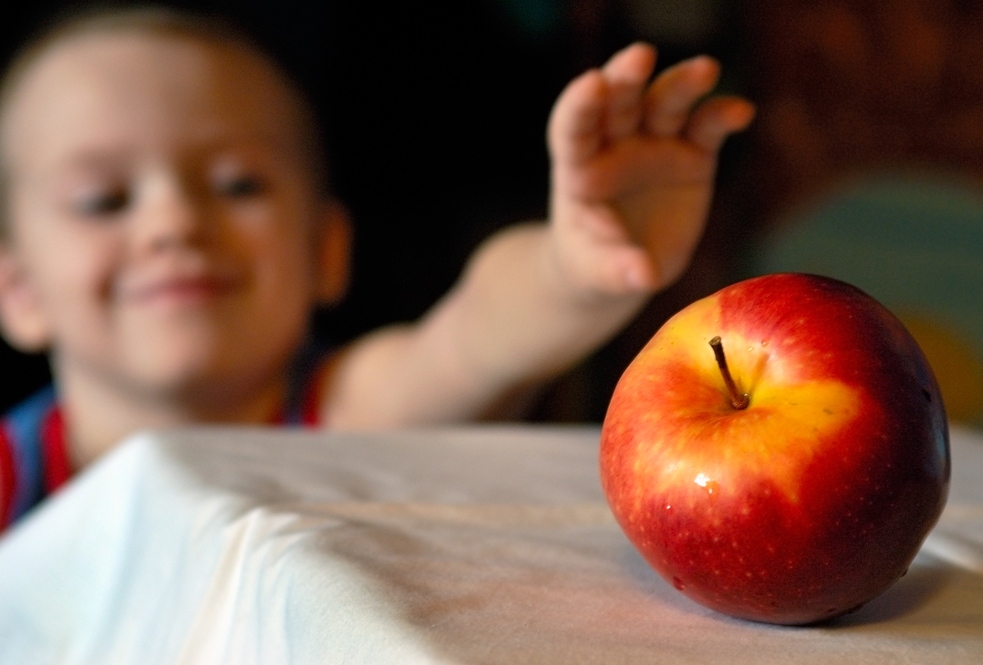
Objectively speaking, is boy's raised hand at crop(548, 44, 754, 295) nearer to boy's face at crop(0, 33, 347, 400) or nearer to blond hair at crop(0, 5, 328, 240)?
boy's face at crop(0, 33, 347, 400)

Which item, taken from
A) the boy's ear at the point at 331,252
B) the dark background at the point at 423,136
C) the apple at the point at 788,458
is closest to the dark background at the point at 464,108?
the dark background at the point at 423,136

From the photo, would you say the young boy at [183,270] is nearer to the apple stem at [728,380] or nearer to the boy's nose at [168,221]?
the boy's nose at [168,221]

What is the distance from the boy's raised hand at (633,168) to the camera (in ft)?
2.08

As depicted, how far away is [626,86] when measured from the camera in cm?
62

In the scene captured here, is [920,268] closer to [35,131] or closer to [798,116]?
[798,116]

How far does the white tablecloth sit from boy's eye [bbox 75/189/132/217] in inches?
18.5

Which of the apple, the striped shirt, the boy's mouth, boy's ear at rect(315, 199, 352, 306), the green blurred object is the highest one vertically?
the apple

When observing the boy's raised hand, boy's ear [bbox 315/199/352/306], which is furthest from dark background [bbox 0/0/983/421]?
the boy's raised hand

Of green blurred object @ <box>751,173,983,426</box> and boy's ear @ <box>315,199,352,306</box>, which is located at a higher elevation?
boy's ear @ <box>315,199,352,306</box>

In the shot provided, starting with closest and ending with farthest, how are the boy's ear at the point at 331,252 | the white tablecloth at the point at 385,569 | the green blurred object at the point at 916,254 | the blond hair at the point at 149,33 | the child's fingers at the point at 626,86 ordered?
the white tablecloth at the point at 385,569 < the child's fingers at the point at 626,86 < the blond hair at the point at 149,33 < the boy's ear at the point at 331,252 < the green blurred object at the point at 916,254

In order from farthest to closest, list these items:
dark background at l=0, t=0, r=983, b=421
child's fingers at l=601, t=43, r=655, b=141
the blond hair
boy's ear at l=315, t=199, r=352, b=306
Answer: dark background at l=0, t=0, r=983, b=421 → boy's ear at l=315, t=199, r=352, b=306 → the blond hair → child's fingers at l=601, t=43, r=655, b=141

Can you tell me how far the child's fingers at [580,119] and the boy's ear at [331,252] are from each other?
0.67m

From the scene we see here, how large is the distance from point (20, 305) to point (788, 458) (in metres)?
1.14

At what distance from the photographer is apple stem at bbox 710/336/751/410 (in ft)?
1.28
